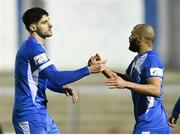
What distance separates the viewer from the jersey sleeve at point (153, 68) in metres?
8.66

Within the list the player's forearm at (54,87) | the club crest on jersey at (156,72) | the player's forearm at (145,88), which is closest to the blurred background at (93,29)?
the player's forearm at (54,87)

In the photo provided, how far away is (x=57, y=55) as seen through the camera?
20281 mm

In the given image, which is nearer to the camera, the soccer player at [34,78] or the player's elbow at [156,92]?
the player's elbow at [156,92]

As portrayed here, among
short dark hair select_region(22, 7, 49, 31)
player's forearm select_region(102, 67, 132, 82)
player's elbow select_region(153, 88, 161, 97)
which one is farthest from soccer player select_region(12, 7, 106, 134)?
player's elbow select_region(153, 88, 161, 97)

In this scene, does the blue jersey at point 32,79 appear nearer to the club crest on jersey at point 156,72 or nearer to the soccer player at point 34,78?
the soccer player at point 34,78

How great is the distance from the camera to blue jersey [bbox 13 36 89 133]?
8.87 m

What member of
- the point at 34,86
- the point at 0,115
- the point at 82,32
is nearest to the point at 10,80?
the point at 0,115

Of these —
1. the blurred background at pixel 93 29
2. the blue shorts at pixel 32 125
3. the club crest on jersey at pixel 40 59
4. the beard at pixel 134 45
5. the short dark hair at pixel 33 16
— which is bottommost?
the blurred background at pixel 93 29

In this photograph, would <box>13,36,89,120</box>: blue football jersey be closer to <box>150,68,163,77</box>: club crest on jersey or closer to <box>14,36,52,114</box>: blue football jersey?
<box>14,36,52,114</box>: blue football jersey

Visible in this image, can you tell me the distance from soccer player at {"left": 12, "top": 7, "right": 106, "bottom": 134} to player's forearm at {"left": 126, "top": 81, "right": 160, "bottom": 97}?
0.43 metres

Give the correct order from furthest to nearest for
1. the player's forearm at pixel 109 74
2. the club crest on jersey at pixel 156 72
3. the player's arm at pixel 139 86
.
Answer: the player's forearm at pixel 109 74 < the club crest on jersey at pixel 156 72 < the player's arm at pixel 139 86

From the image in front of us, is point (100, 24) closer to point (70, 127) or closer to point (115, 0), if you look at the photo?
point (115, 0)

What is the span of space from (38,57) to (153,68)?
3.44 feet

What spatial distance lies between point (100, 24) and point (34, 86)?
Result: 38.5 feet
